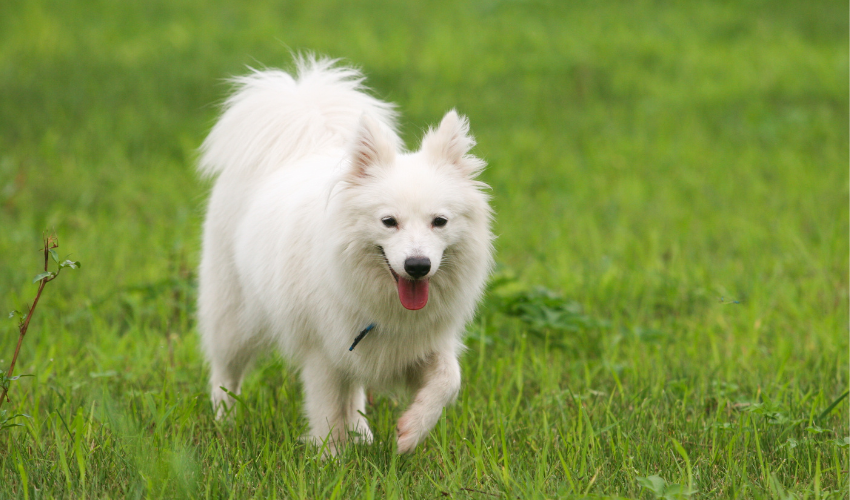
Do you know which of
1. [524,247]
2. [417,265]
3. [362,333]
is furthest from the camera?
[524,247]

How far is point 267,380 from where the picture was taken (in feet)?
13.8

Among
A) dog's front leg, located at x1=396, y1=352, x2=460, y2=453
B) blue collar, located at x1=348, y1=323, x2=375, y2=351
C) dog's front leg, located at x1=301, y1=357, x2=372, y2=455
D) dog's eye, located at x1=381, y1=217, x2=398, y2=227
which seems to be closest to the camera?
dog's eye, located at x1=381, y1=217, x2=398, y2=227

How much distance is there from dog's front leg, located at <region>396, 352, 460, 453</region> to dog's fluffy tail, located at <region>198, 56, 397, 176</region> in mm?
1209

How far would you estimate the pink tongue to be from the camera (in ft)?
9.72

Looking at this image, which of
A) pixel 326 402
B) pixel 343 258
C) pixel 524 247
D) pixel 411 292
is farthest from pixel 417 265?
pixel 524 247

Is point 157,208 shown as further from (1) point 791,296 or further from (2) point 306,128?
(1) point 791,296

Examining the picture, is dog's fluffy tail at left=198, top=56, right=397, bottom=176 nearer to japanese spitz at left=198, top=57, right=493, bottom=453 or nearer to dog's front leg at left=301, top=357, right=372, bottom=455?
japanese spitz at left=198, top=57, right=493, bottom=453

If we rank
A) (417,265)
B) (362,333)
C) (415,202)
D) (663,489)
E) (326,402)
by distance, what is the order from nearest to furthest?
(663,489) < (417,265) < (415,202) < (362,333) < (326,402)

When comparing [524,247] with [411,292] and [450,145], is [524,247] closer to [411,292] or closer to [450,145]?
[450,145]

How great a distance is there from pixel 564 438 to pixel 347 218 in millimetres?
1259

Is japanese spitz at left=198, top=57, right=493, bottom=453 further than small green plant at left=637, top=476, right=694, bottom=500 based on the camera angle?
Yes

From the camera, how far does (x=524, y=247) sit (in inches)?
244

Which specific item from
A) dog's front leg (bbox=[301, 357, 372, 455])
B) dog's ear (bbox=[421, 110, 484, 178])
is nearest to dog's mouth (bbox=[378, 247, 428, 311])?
dog's ear (bbox=[421, 110, 484, 178])

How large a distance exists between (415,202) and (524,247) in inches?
134
